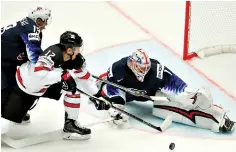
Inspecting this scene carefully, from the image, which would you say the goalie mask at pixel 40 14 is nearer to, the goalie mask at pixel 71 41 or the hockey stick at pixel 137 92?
the goalie mask at pixel 71 41

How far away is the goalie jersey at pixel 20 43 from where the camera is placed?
4.18 metres

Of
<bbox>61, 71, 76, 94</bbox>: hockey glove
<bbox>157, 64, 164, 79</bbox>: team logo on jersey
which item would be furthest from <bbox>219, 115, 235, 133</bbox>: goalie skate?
<bbox>61, 71, 76, 94</bbox>: hockey glove

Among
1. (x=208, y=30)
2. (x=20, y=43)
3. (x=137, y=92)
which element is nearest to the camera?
(x=20, y=43)

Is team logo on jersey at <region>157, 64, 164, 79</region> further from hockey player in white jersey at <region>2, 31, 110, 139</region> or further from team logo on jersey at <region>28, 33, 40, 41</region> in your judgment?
team logo on jersey at <region>28, 33, 40, 41</region>

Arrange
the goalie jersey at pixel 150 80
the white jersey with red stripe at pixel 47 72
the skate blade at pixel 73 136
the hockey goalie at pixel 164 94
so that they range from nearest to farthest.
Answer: the white jersey with red stripe at pixel 47 72 < the skate blade at pixel 73 136 < the hockey goalie at pixel 164 94 < the goalie jersey at pixel 150 80

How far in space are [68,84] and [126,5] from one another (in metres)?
2.85

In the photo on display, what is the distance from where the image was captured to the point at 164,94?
4730 millimetres

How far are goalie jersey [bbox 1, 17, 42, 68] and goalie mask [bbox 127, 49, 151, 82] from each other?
2.24 ft

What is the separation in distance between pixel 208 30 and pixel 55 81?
7.25 feet

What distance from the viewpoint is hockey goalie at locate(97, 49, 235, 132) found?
456 centimetres

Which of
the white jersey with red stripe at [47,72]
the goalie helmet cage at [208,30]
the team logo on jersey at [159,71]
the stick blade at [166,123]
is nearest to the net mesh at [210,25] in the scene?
the goalie helmet cage at [208,30]

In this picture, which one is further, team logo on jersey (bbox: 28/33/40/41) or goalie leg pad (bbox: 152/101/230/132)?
goalie leg pad (bbox: 152/101/230/132)

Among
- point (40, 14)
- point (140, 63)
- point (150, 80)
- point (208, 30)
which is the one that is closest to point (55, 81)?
point (40, 14)

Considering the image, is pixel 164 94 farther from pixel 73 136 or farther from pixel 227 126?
pixel 73 136
